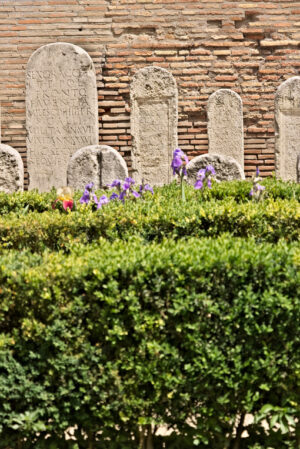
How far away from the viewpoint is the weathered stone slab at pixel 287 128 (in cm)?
936

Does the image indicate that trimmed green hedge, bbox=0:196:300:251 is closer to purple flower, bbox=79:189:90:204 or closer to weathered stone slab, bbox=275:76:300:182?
purple flower, bbox=79:189:90:204

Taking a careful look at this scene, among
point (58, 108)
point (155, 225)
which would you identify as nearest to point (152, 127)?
point (58, 108)

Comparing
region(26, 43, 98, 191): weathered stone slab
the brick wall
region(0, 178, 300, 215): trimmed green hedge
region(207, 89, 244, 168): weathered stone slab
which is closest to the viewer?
region(0, 178, 300, 215): trimmed green hedge

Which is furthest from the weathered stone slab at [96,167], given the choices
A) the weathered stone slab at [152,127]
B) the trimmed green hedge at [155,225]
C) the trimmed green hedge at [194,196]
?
the trimmed green hedge at [155,225]

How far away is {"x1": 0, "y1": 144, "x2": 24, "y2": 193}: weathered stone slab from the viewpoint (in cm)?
863

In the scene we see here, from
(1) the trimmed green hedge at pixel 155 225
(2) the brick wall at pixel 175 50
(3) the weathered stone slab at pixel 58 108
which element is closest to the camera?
(1) the trimmed green hedge at pixel 155 225

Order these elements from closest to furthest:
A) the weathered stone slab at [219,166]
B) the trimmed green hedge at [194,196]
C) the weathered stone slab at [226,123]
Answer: the trimmed green hedge at [194,196]
the weathered stone slab at [219,166]
the weathered stone slab at [226,123]

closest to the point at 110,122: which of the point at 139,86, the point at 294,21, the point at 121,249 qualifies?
the point at 139,86

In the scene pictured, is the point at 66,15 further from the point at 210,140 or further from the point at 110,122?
the point at 210,140

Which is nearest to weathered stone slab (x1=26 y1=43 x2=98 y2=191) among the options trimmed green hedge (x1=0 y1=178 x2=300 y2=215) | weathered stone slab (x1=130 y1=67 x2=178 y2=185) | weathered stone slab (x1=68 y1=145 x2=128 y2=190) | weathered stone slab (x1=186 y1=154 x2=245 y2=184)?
weathered stone slab (x1=130 y1=67 x2=178 y2=185)

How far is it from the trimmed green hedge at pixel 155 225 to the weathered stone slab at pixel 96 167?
368 centimetres

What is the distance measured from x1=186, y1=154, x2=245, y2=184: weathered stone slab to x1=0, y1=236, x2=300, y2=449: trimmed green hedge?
509cm

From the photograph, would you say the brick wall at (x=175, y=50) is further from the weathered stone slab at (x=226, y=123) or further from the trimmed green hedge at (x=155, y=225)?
the trimmed green hedge at (x=155, y=225)

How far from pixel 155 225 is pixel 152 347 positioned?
5.07 ft
